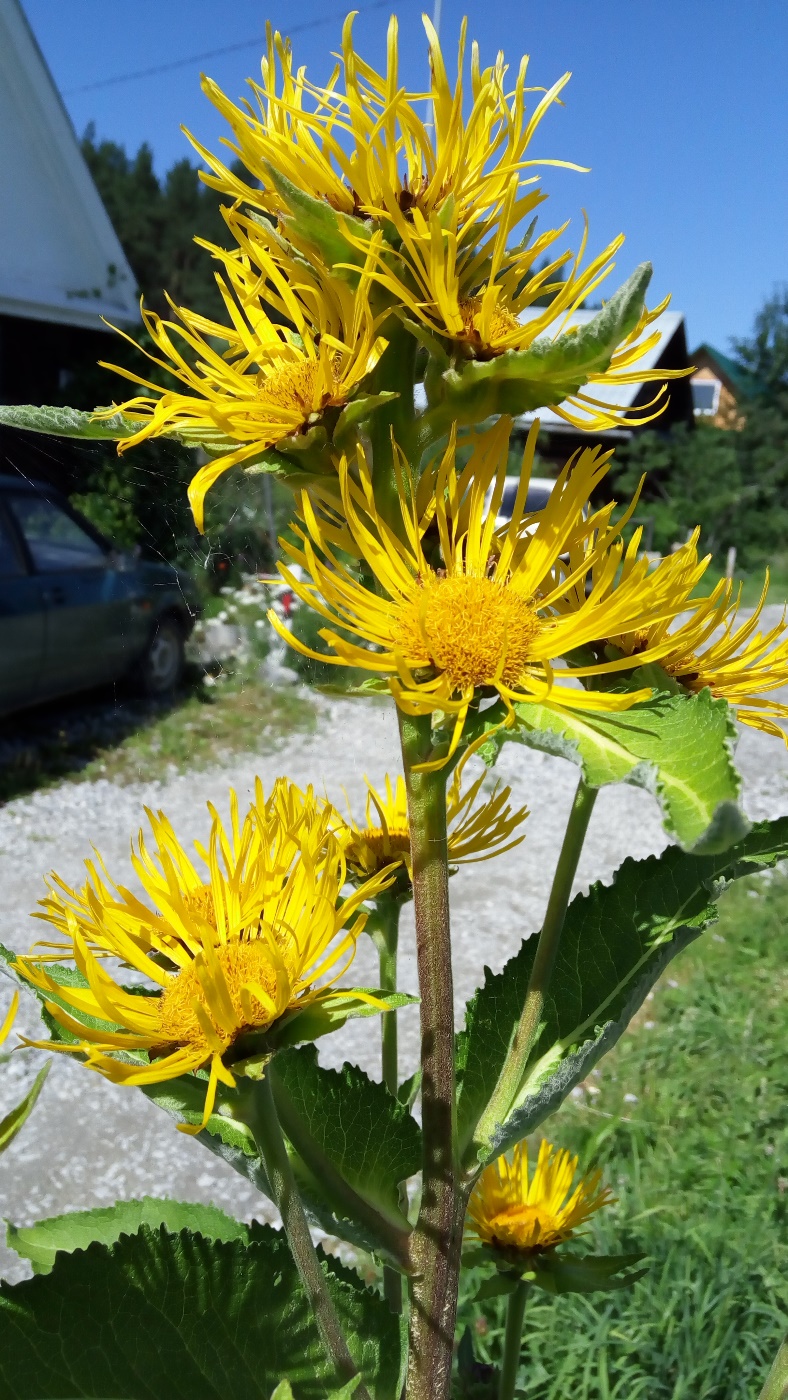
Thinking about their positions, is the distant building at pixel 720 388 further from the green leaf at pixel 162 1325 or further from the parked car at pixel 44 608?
the green leaf at pixel 162 1325

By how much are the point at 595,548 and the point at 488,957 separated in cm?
320

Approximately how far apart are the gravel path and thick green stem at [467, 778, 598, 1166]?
551 mm

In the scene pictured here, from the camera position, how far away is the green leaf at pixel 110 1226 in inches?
31.5

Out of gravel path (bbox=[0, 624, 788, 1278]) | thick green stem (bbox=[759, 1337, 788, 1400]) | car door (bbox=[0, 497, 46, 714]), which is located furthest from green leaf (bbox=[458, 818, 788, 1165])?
car door (bbox=[0, 497, 46, 714])

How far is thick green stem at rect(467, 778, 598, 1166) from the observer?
2.14 ft

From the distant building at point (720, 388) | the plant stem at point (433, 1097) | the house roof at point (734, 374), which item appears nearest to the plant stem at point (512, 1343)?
the plant stem at point (433, 1097)

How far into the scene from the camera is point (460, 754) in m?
0.60

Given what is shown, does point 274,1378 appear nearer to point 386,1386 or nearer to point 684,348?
point 386,1386

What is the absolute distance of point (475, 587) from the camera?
0.56 metres

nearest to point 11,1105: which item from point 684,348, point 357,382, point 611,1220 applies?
point 611,1220

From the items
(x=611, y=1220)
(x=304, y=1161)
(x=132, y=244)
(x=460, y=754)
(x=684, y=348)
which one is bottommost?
(x=611, y=1220)

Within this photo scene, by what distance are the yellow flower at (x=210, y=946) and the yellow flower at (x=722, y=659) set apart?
0.74ft

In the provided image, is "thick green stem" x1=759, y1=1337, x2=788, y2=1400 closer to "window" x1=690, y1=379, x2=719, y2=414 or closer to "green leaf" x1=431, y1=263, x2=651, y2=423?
"green leaf" x1=431, y1=263, x2=651, y2=423

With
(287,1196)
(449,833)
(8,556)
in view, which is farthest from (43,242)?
(287,1196)
